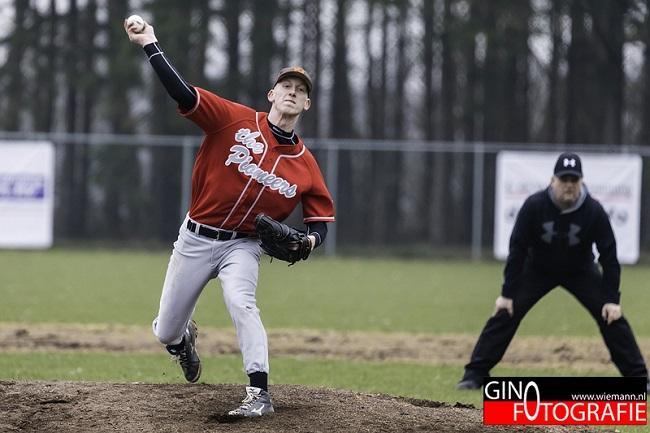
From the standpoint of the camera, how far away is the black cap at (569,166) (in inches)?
314

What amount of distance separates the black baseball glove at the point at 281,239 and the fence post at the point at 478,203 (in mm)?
18469

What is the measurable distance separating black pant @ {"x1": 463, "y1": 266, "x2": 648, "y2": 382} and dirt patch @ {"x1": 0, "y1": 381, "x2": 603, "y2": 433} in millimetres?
1647

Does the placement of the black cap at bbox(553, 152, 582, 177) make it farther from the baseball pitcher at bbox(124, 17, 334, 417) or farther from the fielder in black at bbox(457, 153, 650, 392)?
the baseball pitcher at bbox(124, 17, 334, 417)

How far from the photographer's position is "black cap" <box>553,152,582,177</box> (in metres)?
7.98

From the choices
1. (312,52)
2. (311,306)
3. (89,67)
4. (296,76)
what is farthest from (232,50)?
(296,76)

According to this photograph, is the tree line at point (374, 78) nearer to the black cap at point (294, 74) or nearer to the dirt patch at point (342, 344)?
the dirt patch at point (342, 344)

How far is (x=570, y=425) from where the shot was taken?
653 centimetres

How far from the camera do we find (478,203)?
25.4 meters

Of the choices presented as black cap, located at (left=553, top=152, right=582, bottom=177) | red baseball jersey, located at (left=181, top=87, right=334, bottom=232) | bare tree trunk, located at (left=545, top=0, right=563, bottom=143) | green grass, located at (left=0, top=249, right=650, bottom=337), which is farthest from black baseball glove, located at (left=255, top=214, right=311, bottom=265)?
bare tree trunk, located at (left=545, top=0, right=563, bottom=143)

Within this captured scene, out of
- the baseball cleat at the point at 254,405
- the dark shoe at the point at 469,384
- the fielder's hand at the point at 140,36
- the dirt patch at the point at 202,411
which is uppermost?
the fielder's hand at the point at 140,36

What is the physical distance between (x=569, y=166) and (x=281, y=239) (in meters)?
2.47

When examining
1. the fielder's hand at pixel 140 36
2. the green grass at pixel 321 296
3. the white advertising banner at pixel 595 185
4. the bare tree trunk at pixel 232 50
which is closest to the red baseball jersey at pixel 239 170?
the fielder's hand at pixel 140 36

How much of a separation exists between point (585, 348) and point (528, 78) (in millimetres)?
23483

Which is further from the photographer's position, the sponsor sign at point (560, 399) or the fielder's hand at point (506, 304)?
the fielder's hand at point (506, 304)
